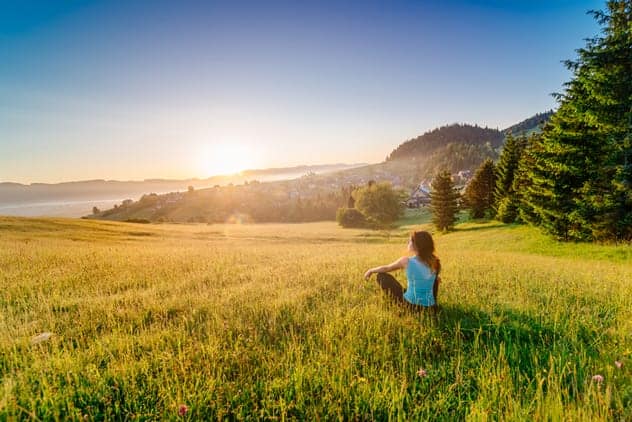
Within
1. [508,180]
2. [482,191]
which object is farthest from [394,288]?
→ [482,191]

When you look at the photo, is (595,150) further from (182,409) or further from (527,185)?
(182,409)

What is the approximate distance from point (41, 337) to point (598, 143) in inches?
1134

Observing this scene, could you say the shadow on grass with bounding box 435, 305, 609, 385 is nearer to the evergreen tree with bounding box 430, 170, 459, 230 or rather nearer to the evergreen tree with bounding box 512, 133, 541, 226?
the evergreen tree with bounding box 512, 133, 541, 226

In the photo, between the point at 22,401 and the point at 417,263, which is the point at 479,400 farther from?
the point at 22,401

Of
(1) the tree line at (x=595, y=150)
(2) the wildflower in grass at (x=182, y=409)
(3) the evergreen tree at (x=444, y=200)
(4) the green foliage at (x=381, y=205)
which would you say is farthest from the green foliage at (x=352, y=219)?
(2) the wildflower in grass at (x=182, y=409)

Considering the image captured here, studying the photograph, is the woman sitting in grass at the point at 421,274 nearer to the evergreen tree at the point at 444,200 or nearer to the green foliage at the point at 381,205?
the evergreen tree at the point at 444,200

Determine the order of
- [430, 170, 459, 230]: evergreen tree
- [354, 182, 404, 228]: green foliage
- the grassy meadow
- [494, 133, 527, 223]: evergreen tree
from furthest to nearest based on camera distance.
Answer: [354, 182, 404, 228]: green foliage < [430, 170, 459, 230]: evergreen tree < [494, 133, 527, 223]: evergreen tree < the grassy meadow

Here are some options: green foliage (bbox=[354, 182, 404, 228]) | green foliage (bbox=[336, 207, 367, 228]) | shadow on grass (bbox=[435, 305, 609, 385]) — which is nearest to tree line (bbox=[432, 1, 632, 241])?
shadow on grass (bbox=[435, 305, 609, 385])

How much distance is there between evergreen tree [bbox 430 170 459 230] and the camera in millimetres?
41906

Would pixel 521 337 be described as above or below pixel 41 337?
below

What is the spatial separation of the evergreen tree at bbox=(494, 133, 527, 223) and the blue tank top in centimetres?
3788

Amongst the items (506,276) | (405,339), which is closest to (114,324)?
(405,339)

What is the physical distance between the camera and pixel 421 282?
4922 mm

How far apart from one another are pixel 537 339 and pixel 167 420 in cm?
503
